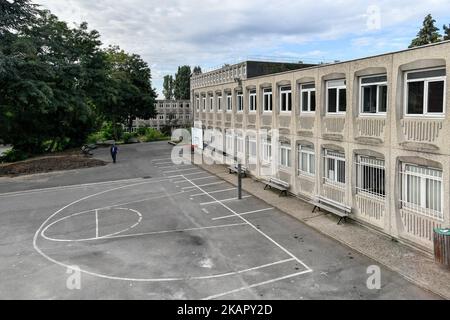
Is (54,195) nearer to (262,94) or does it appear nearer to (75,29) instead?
(262,94)

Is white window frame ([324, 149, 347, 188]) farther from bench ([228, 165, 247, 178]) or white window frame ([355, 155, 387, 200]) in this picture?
bench ([228, 165, 247, 178])

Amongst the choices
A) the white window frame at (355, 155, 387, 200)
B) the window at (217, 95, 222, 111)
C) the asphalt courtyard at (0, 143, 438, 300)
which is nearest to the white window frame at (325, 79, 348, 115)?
the white window frame at (355, 155, 387, 200)

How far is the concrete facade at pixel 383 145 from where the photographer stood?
426 inches

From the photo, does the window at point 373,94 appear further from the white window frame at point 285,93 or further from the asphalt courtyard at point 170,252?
the white window frame at point 285,93

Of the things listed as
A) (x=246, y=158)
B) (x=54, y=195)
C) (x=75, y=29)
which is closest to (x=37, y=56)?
(x=75, y=29)

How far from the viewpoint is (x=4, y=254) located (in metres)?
12.1

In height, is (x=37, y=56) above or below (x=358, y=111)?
above

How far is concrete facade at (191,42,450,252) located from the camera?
1083cm

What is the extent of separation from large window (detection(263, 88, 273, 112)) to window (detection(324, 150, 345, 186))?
6824 mm

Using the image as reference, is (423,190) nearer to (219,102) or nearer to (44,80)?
(219,102)

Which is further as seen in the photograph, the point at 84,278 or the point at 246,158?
the point at 246,158

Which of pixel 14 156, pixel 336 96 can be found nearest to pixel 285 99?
pixel 336 96

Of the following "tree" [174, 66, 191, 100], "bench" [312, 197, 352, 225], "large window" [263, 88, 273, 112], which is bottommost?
"bench" [312, 197, 352, 225]

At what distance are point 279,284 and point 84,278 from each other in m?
5.30
